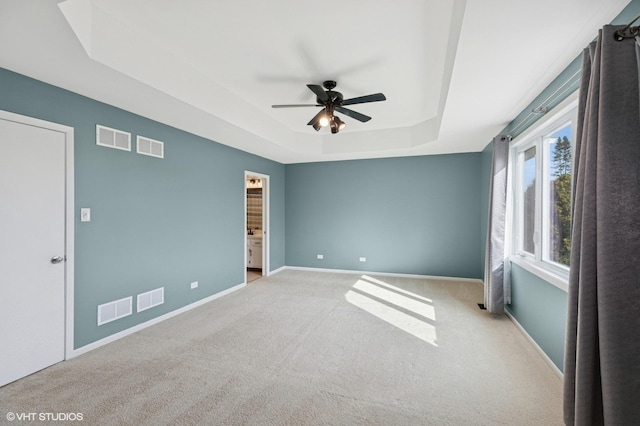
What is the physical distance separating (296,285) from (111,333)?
2.83 m

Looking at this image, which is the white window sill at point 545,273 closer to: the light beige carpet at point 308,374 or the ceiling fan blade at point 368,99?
the light beige carpet at point 308,374

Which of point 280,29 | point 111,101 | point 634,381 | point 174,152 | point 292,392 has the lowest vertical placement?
point 292,392

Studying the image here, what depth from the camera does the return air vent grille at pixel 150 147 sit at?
326 cm

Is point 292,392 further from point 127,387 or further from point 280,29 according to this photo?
point 280,29

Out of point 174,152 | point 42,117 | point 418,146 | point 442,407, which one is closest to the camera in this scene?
point 442,407

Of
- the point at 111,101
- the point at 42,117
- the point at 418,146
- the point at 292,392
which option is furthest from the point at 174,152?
the point at 418,146

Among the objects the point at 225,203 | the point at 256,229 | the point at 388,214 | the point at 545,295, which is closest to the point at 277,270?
the point at 256,229

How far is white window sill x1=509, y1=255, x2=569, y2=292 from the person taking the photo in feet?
7.40

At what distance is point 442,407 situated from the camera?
198cm

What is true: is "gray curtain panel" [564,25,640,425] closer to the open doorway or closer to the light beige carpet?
the light beige carpet

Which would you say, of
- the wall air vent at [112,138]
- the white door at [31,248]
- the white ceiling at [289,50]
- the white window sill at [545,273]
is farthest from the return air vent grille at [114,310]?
the white window sill at [545,273]

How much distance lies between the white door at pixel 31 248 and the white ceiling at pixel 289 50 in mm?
627

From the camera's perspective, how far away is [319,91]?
113 inches

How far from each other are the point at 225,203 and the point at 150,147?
1.50 metres
